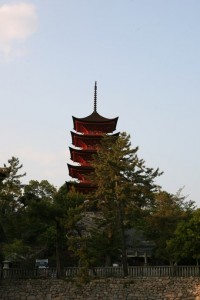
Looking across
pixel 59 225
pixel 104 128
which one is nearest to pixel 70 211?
pixel 59 225

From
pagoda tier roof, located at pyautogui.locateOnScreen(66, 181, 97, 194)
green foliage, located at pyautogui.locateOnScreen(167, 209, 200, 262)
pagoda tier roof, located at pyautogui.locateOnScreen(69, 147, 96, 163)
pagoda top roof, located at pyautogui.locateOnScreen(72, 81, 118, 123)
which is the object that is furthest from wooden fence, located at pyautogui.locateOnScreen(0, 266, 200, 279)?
pagoda top roof, located at pyautogui.locateOnScreen(72, 81, 118, 123)

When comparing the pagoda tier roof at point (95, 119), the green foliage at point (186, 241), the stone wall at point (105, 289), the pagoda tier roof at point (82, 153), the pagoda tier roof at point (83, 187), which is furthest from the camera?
the pagoda tier roof at point (95, 119)

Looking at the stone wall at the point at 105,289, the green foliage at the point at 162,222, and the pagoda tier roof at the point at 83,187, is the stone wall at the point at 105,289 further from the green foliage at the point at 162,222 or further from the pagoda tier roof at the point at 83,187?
the pagoda tier roof at the point at 83,187

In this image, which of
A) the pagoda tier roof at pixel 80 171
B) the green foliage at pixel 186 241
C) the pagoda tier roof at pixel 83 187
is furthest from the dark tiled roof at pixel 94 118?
the green foliage at pixel 186 241

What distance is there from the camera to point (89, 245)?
111 feet

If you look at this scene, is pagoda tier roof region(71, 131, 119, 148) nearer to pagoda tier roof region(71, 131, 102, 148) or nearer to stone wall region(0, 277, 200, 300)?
pagoda tier roof region(71, 131, 102, 148)

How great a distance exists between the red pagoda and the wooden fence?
17828 mm

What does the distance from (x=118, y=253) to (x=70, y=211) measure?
5.42 metres

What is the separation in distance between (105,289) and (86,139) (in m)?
23.6

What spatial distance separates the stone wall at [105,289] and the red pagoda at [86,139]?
62.1 feet

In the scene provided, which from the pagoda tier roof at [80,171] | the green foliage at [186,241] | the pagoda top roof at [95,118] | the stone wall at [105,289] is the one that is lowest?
the stone wall at [105,289]

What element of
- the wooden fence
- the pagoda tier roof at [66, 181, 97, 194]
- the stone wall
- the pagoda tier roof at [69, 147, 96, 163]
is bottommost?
the stone wall

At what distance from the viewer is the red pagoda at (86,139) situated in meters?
52.4

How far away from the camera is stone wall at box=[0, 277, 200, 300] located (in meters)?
31.2
